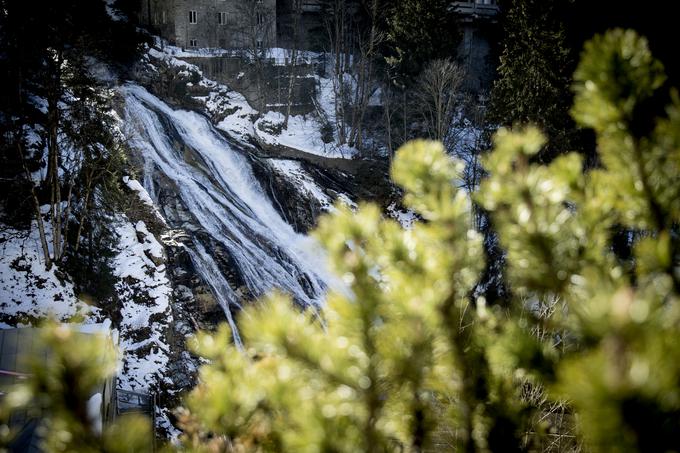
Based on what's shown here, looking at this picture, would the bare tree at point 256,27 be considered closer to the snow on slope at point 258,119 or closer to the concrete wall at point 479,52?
the snow on slope at point 258,119

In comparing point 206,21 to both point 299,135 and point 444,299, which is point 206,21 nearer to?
point 299,135

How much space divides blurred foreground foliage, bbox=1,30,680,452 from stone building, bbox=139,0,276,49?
34.8 metres

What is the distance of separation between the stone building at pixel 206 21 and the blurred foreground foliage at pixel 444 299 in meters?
34.8

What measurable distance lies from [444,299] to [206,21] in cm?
3748

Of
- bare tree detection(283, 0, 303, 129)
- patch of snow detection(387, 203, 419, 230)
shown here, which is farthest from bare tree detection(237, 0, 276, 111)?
patch of snow detection(387, 203, 419, 230)

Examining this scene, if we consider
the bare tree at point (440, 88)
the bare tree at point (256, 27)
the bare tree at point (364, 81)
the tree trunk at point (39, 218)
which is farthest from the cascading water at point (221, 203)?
the bare tree at point (440, 88)

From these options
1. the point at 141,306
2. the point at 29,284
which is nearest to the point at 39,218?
the point at 29,284

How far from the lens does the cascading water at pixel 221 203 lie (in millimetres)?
17406

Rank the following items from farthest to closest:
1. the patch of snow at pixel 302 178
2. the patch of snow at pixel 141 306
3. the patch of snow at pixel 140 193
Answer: the patch of snow at pixel 302 178, the patch of snow at pixel 140 193, the patch of snow at pixel 141 306

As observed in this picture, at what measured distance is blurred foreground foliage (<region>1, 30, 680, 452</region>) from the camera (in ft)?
5.20

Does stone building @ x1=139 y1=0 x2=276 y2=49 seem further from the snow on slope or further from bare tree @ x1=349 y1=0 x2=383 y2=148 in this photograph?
bare tree @ x1=349 y1=0 x2=383 y2=148

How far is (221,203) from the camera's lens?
68.3ft

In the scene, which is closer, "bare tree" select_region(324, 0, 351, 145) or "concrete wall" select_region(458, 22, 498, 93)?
"bare tree" select_region(324, 0, 351, 145)

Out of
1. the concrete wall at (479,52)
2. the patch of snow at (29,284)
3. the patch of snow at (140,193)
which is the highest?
the concrete wall at (479,52)
